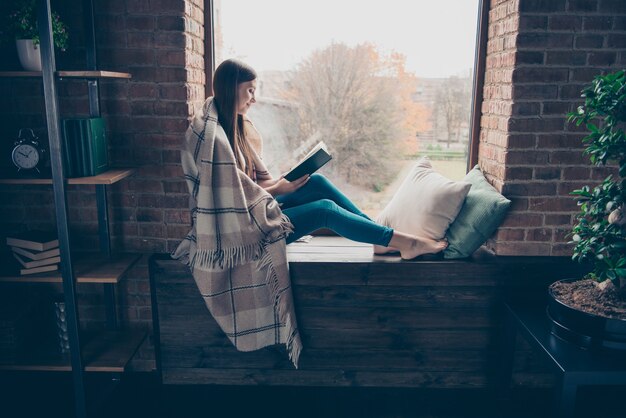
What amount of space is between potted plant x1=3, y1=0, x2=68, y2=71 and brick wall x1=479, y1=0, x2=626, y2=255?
6.57 feet

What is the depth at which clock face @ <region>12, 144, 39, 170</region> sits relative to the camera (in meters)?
2.20

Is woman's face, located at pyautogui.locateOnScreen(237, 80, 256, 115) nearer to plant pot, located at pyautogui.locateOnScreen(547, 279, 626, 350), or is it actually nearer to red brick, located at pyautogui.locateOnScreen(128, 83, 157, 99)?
red brick, located at pyautogui.locateOnScreen(128, 83, 157, 99)

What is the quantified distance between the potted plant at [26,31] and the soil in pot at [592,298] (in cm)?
239

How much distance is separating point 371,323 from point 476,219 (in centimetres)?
71

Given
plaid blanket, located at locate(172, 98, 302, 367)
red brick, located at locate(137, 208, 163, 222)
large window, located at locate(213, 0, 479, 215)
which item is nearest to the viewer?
plaid blanket, located at locate(172, 98, 302, 367)

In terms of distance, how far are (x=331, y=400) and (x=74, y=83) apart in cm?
196

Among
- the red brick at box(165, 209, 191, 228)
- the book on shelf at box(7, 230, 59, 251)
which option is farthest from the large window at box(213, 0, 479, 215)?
the book on shelf at box(7, 230, 59, 251)

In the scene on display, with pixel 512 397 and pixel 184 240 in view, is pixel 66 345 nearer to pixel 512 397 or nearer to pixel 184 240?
pixel 184 240

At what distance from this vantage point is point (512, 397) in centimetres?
259

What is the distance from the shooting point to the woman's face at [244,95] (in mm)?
2360

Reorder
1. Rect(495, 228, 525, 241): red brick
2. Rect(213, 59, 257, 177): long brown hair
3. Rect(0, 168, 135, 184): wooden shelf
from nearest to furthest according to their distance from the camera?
Rect(0, 168, 135, 184): wooden shelf, Rect(213, 59, 257, 177): long brown hair, Rect(495, 228, 525, 241): red brick

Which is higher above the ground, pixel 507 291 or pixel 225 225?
pixel 225 225

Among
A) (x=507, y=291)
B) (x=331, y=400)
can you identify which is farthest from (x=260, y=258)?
(x=507, y=291)

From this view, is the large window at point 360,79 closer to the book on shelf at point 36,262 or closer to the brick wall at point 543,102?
the brick wall at point 543,102
